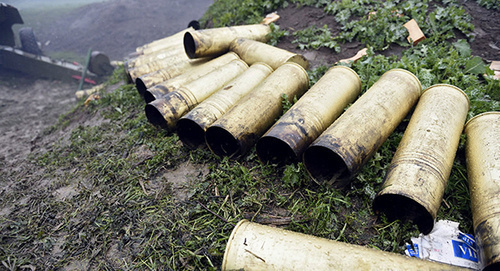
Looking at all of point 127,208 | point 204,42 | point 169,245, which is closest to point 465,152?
point 169,245

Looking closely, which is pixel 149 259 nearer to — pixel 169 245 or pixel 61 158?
pixel 169 245

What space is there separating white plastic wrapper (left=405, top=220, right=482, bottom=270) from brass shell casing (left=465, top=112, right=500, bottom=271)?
0.47ft

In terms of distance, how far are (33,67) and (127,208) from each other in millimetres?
9569

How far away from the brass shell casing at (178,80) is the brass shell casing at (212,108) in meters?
0.95

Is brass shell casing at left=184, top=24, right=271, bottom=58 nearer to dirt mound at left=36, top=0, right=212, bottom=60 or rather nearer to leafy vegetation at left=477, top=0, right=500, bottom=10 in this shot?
leafy vegetation at left=477, top=0, right=500, bottom=10

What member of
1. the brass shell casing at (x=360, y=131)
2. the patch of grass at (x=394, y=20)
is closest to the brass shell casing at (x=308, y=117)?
the brass shell casing at (x=360, y=131)

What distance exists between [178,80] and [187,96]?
2.55ft

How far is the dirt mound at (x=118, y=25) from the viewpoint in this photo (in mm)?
13422

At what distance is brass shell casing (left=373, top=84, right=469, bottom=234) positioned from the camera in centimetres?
237

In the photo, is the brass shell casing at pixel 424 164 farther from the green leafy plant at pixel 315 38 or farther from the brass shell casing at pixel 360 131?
the green leafy plant at pixel 315 38

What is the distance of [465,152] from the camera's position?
2.96 meters

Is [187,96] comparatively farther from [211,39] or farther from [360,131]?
[360,131]

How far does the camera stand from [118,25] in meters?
14.9

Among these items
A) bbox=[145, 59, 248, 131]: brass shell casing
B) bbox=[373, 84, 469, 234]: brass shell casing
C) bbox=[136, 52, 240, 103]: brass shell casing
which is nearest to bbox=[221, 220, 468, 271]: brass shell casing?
bbox=[373, 84, 469, 234]: brass shell casing
